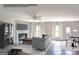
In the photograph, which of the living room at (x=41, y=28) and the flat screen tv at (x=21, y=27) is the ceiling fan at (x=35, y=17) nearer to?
the living room at (x=41, y=28)

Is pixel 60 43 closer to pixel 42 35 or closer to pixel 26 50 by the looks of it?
pixel 42 35

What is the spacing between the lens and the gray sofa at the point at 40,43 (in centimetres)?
233

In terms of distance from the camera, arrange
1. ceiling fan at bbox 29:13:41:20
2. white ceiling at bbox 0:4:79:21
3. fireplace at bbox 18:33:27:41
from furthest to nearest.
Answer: fireplace at bbox 18:33:27:41, ceiling fan at bbox 29:13:41:20, white ceiling at bbox 0:4:79:21

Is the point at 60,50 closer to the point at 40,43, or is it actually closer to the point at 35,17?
the point at 40,43

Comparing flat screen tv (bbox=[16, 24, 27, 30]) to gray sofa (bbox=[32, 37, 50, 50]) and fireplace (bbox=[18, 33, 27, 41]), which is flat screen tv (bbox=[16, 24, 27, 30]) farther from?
gray sofa (bbox=[32, 37, 50, 50])

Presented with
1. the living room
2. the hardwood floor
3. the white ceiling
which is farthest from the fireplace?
the hardwood floor

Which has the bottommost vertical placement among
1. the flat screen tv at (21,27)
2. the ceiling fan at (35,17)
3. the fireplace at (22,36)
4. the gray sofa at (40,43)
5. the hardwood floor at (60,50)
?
the hardwood floor at (60,50)

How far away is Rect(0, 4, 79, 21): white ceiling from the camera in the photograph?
2193 millimetres

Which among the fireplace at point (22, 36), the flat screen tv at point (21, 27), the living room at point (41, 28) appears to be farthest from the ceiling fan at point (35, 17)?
the fireplace at point (22, 36)

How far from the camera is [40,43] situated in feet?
7.72

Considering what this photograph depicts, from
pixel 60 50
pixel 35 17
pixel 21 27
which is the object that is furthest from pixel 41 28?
pixel 60 50

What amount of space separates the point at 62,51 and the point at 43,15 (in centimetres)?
71

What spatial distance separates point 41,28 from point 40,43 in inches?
11.0

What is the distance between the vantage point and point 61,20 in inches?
93.4
